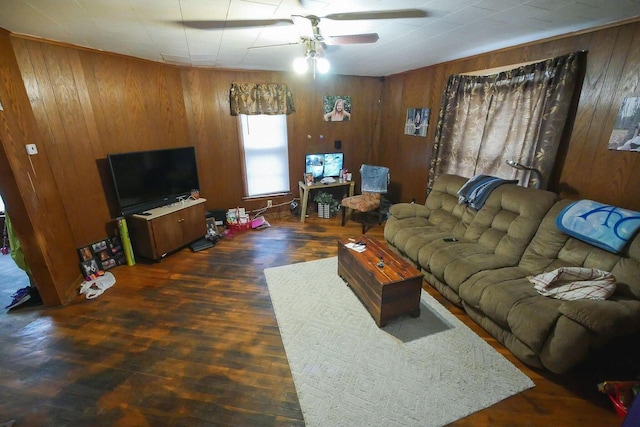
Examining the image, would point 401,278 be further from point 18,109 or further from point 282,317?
point 18,109

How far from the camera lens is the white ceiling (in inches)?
69.1

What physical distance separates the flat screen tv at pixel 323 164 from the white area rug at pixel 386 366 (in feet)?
8.42

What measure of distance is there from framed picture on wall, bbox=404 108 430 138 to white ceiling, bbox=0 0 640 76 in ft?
3.09

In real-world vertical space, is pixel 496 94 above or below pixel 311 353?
above

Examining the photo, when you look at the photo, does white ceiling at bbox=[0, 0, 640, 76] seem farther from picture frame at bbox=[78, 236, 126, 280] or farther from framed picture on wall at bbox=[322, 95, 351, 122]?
picture frame at bbox=[78, 236, 126, 280]

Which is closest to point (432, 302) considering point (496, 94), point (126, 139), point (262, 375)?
point (262, 375)

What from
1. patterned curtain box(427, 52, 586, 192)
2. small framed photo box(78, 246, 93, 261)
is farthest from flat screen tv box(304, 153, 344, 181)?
small framed photo box(78, 246, 93, 261)

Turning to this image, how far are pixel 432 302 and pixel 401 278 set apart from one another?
2.21ft

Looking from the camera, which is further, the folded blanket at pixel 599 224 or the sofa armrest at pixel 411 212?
the sofa armrest at pixel 411 212

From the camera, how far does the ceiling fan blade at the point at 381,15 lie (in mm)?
1886

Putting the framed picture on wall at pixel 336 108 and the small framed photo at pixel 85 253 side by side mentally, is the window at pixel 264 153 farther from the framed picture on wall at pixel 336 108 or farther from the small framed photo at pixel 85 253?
the small framed photo at pixel 85 253

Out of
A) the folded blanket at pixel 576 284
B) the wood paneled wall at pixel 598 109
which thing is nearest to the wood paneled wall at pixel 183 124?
the wood paneled wall at pixel 598 109

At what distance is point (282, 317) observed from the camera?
7.75 feet

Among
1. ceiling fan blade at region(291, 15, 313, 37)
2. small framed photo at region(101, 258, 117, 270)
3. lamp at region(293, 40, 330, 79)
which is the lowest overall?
small framed photo at region(101, 258, 117, 270)
